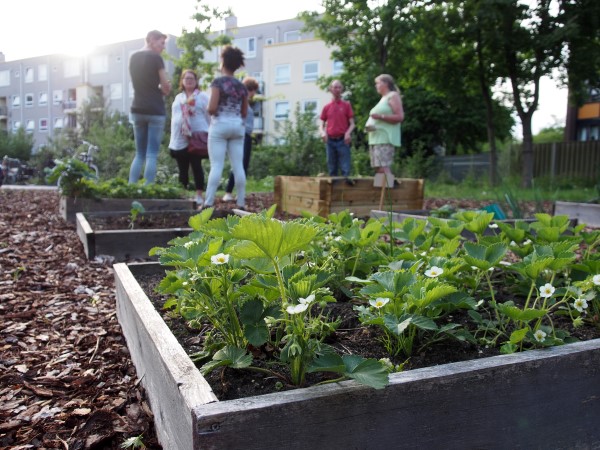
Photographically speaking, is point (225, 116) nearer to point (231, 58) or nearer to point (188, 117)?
point (231, 58)

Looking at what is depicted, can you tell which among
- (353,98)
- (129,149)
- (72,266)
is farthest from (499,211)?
(353,98)

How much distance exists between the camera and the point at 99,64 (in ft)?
178

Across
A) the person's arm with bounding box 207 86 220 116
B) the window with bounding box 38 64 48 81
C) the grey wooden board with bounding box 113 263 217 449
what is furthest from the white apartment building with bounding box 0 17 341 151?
the grey wooden board with bounding box 113 263 217 449

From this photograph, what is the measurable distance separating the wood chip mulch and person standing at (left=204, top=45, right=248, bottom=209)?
2.12 metres

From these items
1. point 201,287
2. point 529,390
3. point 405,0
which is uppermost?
point 405,0

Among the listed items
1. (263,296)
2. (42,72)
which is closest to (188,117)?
(263,296)

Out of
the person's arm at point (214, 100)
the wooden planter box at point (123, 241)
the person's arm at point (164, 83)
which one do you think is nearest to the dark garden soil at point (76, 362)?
the wooden planter box at point (123, 241)

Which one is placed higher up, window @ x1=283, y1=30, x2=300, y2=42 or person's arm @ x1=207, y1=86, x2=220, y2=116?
window @ x1=283, y1=30, x2=300, y2=42

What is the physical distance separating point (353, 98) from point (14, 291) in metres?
22.9

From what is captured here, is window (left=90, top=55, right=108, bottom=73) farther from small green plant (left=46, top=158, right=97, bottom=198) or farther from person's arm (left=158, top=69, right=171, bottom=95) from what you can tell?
small green plant (left=46, top=158, right=97, bottom=198)

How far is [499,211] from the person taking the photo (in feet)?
16.0

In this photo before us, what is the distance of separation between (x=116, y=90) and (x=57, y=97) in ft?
23.2

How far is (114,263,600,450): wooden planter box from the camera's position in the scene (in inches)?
41.6

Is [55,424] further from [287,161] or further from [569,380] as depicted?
[287,161]
